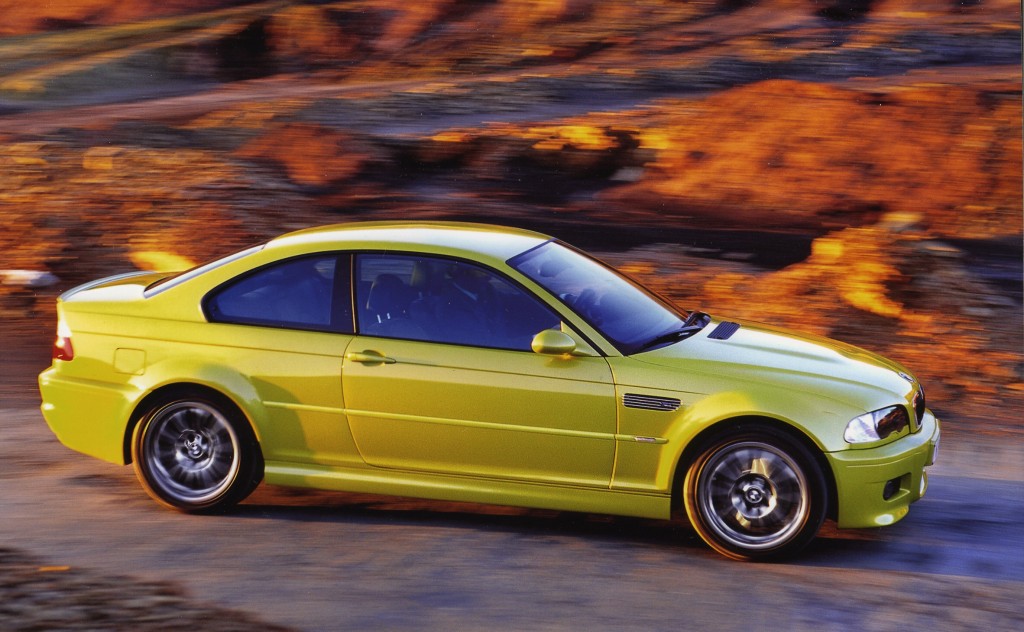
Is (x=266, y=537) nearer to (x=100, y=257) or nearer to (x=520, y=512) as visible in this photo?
(x=520, y=512)

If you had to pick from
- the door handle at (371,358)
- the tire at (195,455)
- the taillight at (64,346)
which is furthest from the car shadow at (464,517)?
the taillight at (64,346)

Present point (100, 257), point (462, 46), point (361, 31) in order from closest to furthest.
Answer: point (100, 257), point (462, 46), point (361, 31)

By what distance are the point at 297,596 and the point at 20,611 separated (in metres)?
1.14

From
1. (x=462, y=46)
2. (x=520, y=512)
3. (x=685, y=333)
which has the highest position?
(x=462, y=46)

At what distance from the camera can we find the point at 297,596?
17.8 ft

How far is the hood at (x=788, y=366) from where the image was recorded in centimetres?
596

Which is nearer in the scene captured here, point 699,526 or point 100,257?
point 699,526

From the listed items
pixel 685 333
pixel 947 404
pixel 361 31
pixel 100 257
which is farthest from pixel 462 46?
pixel 685 333

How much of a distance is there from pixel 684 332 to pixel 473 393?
1232 mm

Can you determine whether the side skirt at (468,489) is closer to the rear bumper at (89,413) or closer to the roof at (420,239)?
the rear bumper at (89,413)

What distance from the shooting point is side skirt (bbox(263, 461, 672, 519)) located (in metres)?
6.07

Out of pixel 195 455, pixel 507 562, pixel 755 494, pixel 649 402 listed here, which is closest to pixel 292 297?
pixel 195 455

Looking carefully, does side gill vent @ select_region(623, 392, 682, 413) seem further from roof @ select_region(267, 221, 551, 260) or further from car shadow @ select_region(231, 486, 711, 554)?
roof @ select_region(267, 221, 551, 260)

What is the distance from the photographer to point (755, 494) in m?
5.92
